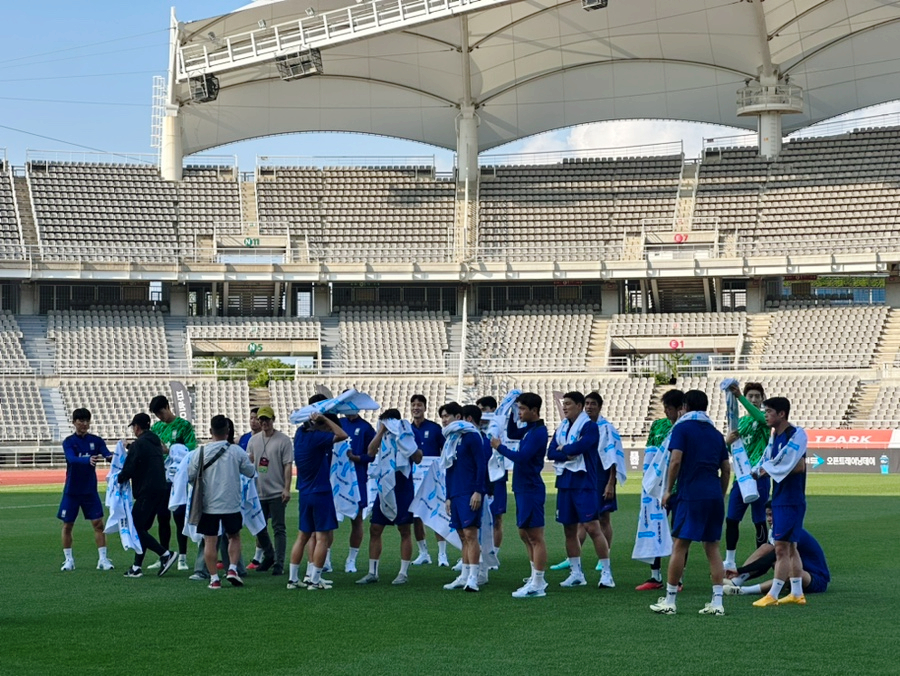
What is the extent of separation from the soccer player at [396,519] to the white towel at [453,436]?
0.99 m

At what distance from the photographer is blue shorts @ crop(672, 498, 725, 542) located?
11477mm

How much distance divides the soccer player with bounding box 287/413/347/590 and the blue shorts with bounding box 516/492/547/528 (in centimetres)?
202

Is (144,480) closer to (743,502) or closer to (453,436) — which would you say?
(453,436)

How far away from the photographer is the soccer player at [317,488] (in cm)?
1389

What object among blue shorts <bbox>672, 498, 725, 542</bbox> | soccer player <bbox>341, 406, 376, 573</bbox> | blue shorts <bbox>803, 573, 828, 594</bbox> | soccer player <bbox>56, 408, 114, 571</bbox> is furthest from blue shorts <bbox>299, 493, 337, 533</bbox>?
blue shorts <bbox>803, 573, 828, 594</bbox>

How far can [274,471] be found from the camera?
15.4 meters

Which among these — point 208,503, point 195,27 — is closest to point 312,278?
point 195,27

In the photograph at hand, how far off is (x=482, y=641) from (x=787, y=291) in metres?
47.8

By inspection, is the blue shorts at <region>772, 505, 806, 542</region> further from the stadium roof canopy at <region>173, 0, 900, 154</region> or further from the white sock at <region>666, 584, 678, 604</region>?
the stadium roof canopy at <region>173, 0, 900, 154</region>

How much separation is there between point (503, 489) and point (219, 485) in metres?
3.31

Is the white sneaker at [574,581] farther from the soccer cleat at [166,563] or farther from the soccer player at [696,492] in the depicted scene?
the soccer cleat at [166,563]

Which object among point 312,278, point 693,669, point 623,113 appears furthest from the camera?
point 623,113

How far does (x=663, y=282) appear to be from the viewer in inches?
2233

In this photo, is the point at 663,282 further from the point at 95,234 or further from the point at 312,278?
the point at 95,234
